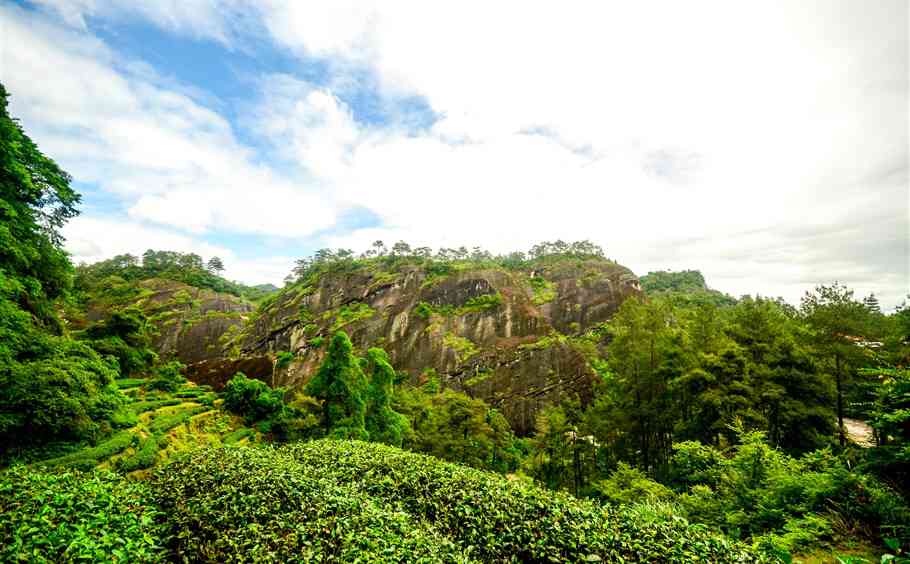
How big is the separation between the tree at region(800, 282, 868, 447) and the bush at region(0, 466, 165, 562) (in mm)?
23454

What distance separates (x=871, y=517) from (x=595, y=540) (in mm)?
6159

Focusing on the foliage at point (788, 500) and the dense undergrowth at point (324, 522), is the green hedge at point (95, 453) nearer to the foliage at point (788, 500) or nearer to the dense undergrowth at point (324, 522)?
the dense undergrowth at point (324, 522)

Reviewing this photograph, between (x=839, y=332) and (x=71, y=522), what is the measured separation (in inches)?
988

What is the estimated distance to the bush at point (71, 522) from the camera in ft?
13.3

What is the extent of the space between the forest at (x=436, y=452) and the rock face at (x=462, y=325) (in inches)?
502

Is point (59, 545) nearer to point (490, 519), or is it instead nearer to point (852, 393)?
Result: point (490, 519)

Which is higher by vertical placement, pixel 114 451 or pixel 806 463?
pixel 806 463

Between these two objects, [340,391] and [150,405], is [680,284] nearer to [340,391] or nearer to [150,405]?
[340,391]

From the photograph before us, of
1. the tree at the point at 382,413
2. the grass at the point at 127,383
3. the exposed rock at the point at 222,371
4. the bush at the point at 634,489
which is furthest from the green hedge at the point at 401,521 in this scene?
the exposed rock at the point at 222,371

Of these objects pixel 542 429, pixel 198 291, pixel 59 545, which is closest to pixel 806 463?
pixel 542 429

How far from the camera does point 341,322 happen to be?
1984 inches

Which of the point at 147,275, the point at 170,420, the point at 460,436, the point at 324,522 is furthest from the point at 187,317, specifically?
the point at 324,522

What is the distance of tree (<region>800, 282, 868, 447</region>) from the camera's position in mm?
14898

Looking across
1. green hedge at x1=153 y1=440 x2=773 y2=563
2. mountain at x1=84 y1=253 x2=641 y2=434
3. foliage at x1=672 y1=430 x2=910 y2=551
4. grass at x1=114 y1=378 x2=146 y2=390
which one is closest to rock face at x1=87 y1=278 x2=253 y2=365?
mountain at x1=84 y1=253 x2=641 y2=434
